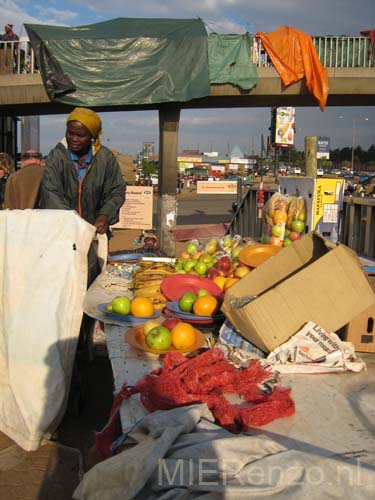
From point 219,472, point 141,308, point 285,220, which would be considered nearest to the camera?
point 219,472

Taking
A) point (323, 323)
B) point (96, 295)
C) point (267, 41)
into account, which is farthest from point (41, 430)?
point (267, 41)

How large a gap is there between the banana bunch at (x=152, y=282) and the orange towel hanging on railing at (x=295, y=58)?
335 inches

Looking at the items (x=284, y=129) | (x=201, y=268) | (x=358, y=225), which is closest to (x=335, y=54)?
(x=358, y=225)

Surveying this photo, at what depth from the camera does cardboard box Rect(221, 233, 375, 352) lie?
2619mm

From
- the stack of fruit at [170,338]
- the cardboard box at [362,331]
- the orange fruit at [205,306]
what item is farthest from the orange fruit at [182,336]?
the cardboard box at [362,331]

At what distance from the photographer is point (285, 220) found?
16.9 ft

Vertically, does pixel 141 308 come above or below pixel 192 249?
below

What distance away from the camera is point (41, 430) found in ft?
10.6

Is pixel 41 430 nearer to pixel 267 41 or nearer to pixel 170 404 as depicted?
pixel 170 404

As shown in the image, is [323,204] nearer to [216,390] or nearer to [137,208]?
[216,390]

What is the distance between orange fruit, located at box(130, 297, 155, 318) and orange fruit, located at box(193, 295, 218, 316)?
32cm

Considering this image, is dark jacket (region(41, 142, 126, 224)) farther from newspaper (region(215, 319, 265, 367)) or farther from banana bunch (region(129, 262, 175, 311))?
newspaper (region(215, 319, 265, 367))

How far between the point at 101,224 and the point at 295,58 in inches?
351

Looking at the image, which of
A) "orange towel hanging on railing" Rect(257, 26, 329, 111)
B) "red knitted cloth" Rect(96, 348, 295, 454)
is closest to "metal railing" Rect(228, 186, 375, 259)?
"red knitted cloth" Rect(96, 348, 295, 454)
